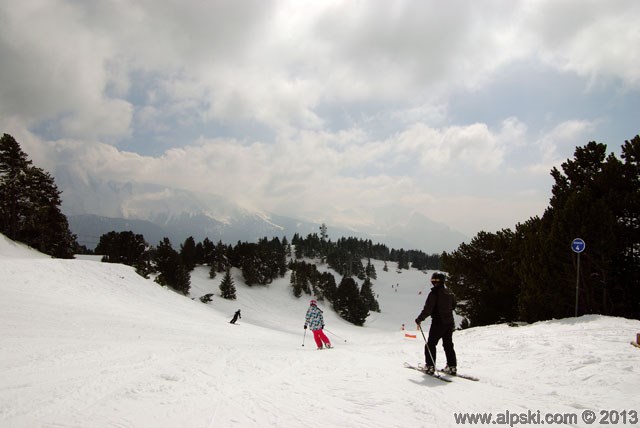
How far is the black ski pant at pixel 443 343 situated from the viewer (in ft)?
22.5

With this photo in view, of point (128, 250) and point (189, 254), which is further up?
point (189, 254)

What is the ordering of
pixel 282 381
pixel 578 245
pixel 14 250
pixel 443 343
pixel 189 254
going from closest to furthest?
1. pixel 282 381
2. pixel 443 343
3. pixel 578 245
4. pixel 14 250
5. pixel 189 254

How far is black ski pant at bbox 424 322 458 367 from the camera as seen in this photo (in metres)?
6.85

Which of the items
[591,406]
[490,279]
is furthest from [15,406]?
[490,279]

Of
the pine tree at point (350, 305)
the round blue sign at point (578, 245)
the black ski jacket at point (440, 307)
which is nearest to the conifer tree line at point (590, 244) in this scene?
the round blue sign at point (578, 245)

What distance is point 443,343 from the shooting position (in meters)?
6.95

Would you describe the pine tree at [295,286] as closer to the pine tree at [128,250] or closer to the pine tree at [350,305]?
the pine tree at [350,305]

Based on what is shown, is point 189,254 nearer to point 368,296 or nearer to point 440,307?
point 368,296

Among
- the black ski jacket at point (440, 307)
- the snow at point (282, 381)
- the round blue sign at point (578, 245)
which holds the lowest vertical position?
the snow at point (282, 381)

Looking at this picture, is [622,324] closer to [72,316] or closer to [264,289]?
[72,316]

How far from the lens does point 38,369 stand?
5.96m

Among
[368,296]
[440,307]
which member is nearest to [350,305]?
[368,296]

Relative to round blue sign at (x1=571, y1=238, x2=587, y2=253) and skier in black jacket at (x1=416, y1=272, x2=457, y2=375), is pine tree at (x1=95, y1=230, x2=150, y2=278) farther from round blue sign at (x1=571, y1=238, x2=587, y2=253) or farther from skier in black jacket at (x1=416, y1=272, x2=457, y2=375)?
round blue sign at (x1=571, y1=238, x2=587, y2=253)

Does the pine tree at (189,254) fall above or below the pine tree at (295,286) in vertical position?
above
